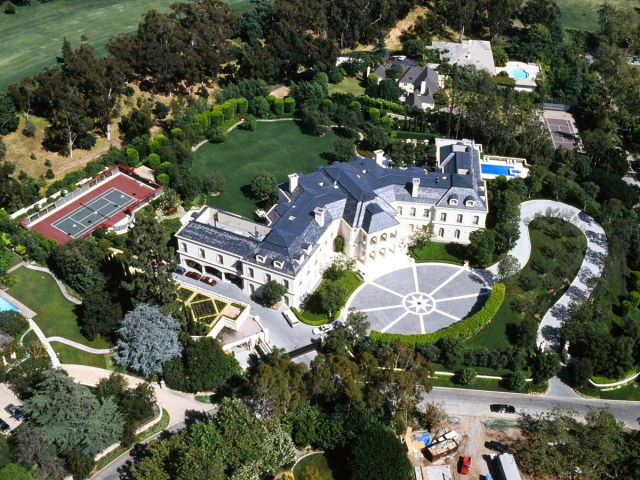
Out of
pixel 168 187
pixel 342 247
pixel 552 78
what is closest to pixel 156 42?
pixel 168 187

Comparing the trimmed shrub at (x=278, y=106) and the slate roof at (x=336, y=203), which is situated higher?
the slate roof at (x=336, y=203)

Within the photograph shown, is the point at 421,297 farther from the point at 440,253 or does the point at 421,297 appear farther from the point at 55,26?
the point at 55,26

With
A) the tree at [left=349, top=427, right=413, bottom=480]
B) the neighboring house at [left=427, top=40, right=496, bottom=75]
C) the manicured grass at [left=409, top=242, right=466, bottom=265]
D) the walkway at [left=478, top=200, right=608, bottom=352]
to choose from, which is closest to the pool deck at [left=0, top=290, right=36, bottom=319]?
the tree at [left=349, top=427, right=413, bottom=480]

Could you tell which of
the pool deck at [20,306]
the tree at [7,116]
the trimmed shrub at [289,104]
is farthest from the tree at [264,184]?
the tree at [7,116]

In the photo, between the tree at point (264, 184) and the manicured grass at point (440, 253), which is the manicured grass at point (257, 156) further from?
the manicured grass at point (440, 253)

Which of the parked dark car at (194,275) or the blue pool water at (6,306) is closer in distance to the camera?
the blue pool water at (6,306)

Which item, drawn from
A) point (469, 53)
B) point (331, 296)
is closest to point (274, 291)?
point (331, 296)

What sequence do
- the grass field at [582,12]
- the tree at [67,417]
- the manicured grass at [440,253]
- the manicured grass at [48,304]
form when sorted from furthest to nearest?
the grass field at [582,12]
the manicured grass at [440,253]
the manicured grass at [48,304]
the tree at [67,417]
